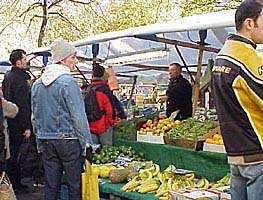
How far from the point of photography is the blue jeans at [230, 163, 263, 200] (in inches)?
101

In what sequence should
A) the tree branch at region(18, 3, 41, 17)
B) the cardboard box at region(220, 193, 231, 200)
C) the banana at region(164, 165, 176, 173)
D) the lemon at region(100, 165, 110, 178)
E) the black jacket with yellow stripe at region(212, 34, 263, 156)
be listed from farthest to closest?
the tree branch at region(18, 3, 41, 17), the lemon at region(100, 165, 110, 178), the banana at region(164, 165, 176, 173), the cardboard box at region(220, 193, 231, 200), the black jacket with yellow stripe at region(212, 34, 263, 156)

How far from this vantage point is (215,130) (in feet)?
16.1

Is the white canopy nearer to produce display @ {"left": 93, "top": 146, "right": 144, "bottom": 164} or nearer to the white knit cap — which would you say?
the white knit cap

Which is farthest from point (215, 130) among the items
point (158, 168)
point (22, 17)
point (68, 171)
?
point (22, 17)

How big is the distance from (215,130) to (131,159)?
1.14 metres

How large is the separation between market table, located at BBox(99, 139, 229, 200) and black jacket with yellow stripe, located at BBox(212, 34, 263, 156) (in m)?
1.81

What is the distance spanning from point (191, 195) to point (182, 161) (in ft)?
4.03

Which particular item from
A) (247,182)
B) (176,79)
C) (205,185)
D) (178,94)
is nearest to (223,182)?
(205,185)

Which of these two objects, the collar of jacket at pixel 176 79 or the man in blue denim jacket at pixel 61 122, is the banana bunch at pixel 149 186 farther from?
the collar of jacket at pixel 176 79

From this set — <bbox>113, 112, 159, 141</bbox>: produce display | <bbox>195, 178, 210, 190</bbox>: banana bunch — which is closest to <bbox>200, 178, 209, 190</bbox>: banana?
<bbox>195, 178, 210, 190</bbox>: banana bunch

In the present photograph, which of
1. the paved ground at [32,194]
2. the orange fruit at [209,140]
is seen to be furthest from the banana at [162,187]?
the paved ground at [32,194]

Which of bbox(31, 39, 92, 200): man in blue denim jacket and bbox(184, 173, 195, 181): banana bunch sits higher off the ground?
bbox(31, 39, 92, 200): man in blue denim jacket

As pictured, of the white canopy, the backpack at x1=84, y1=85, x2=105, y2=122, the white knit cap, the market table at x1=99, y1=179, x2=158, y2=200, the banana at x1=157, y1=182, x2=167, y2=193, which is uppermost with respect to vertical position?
the white canopy

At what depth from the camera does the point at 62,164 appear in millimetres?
4508
